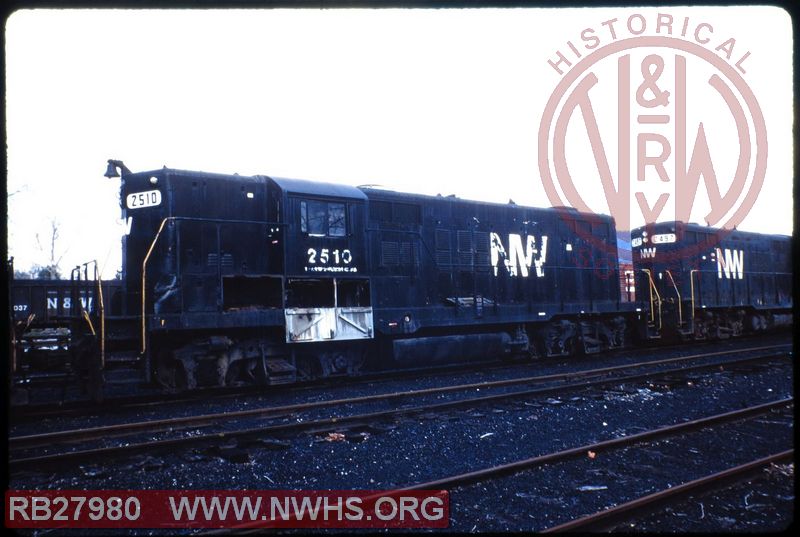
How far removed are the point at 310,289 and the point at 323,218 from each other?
142 cm

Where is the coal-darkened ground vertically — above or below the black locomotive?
below

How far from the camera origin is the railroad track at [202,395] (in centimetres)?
831

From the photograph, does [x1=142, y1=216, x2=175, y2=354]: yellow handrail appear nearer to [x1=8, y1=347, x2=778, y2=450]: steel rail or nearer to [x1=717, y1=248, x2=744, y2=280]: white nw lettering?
[x1=8, y1=347, x2=778, y2=450]: steel rail

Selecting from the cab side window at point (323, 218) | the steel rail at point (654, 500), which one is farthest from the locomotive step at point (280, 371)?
the steel rail at point (654, 500)

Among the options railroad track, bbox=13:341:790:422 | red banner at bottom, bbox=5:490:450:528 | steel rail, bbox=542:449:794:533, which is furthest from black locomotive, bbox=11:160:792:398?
steel rail, bbox=542:449:794:533

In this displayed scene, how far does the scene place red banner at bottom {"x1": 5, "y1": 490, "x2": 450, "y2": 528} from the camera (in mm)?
4281

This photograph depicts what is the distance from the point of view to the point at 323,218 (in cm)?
1102

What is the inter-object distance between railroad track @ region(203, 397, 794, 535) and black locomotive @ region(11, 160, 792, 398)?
539 centimetres

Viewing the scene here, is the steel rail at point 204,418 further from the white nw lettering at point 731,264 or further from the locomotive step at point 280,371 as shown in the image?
the white nw lettering at point 731,264

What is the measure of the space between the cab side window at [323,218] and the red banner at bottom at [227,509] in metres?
6.42

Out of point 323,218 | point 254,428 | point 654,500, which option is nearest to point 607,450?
point 654,500

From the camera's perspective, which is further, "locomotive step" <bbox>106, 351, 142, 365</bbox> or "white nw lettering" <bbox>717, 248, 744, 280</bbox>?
"white nw lettering" <bbox>717, 248, 744, 280</bbox>

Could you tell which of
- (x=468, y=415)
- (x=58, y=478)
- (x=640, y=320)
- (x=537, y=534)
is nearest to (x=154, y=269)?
(x=58, y=478)

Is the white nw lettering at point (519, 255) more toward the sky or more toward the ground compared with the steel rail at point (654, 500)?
more toward the sky
